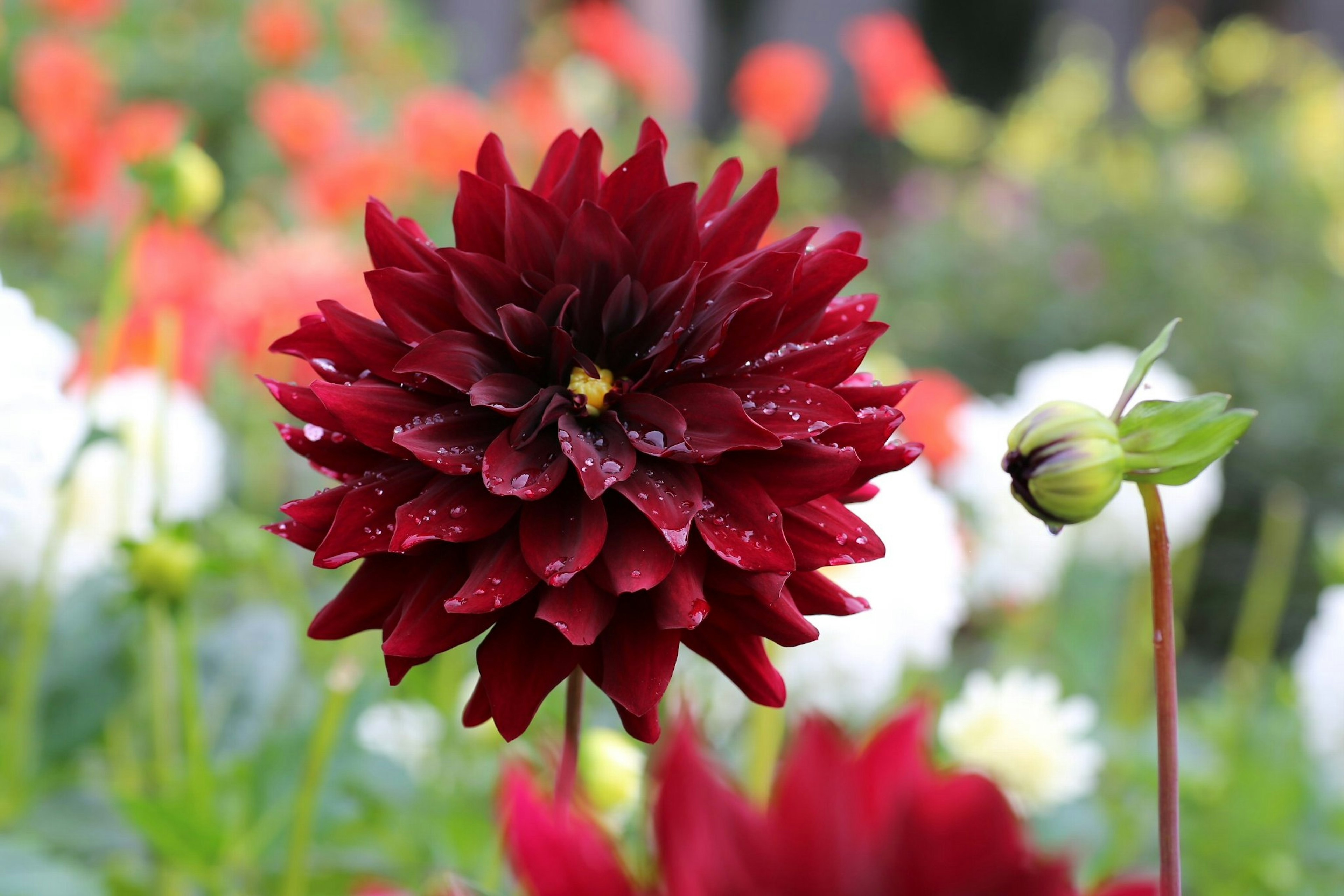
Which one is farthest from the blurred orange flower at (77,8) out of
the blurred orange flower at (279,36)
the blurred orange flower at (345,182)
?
the blurred orange flower at (345,182)

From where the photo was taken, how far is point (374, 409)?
395 millimetres

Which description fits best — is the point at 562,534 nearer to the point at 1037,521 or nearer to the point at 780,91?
the point at 1037,521

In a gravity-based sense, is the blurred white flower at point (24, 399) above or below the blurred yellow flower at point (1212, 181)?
below

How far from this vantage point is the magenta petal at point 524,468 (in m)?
0.38

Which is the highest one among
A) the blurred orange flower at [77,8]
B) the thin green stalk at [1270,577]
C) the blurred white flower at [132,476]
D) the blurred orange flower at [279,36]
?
the blurred orange flower at [279,36]

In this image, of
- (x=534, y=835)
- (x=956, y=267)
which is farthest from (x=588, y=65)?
(x=534, y=835)

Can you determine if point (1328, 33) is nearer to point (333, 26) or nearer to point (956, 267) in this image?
point (956, 267)

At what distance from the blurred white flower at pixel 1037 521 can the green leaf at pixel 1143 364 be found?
1.60ft

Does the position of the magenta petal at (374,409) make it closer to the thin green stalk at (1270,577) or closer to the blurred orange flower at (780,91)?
the thin green stalk at (1270,577)

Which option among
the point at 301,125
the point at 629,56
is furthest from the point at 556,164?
the point at 629,56

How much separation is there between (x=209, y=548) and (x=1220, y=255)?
8.76ft

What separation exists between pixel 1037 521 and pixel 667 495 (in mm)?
553

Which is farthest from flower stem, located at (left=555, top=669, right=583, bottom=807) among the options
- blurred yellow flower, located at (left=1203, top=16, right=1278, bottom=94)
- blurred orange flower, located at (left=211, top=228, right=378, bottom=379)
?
blurred yellow flower, located at (left=1203, top=16, right=1278, bottom=94)

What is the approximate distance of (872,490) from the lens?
45cm
